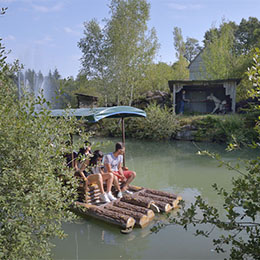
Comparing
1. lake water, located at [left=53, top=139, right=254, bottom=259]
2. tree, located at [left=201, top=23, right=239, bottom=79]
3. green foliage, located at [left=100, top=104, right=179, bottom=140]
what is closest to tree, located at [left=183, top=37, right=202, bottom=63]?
tree, located at [left=201, top=23, right=239, bottom=79]

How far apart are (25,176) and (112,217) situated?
2.72 m

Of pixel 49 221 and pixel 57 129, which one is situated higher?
pixel 57 129

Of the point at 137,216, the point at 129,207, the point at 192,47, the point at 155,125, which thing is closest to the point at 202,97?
the point at 155,125

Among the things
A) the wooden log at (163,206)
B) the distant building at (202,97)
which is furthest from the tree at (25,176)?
the distant building at (202,97)

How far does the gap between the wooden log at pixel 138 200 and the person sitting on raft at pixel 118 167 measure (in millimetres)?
279

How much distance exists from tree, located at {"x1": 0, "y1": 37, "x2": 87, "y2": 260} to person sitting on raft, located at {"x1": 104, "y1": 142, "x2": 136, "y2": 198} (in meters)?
3.23

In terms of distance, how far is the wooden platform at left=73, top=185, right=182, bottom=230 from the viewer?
16.7ft

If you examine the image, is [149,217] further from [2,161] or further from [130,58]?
[130,58]

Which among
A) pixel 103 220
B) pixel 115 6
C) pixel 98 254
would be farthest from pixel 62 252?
pixel 115 6

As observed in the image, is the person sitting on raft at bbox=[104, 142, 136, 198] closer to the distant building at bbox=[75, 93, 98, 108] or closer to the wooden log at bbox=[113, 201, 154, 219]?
the wooden log at bbox=[113, 201, 154, 219]

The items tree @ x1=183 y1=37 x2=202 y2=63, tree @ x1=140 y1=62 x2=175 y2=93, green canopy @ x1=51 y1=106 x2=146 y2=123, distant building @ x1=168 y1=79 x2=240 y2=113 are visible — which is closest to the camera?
green canopy @ x1=51 y1=106 x2=146 y2=123

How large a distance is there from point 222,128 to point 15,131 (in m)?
14.4

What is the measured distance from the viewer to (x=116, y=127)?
65.1 feet

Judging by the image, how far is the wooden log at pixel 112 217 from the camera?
496cm
